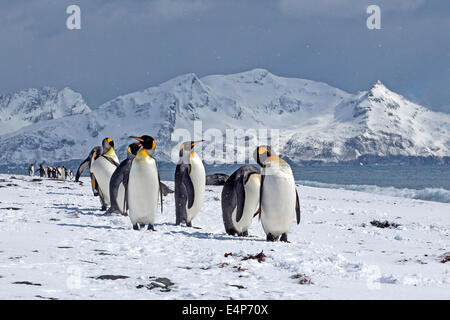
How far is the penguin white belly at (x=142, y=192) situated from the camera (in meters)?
9.47

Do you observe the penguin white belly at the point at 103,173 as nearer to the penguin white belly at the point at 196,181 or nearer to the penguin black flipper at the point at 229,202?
the penguin white belly at the point at 196,181

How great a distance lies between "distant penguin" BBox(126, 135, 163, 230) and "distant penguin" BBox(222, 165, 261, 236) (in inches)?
53.9

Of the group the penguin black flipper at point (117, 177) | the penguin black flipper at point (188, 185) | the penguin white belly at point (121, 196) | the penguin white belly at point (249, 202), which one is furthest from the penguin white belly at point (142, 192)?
the penguin white belly at point (121, 196)

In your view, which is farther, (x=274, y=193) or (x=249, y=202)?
(x=249, y=202)

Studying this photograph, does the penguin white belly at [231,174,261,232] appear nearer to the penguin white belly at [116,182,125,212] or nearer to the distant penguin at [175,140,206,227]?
the distant penguin at [175,140,206,227]

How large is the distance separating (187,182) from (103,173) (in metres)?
2.99

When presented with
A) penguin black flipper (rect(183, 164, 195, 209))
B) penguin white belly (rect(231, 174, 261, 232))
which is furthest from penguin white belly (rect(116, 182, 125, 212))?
penguin white belly (rect(231, 174, 261, 232))

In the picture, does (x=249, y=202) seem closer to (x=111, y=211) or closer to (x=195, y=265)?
(x=195, y=265)

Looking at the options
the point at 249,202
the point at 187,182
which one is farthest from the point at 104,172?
the point at 249,202

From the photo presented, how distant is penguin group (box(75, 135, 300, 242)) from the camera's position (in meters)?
8.41

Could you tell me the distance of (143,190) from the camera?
9.54 meters

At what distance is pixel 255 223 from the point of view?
39.2 ft

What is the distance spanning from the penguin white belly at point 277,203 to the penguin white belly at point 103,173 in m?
5.19
